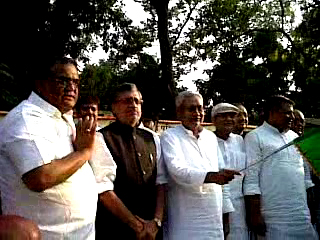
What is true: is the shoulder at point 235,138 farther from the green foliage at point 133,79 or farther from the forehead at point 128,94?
the green foliage at point 133,79

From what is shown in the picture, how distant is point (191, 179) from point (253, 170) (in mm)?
1000

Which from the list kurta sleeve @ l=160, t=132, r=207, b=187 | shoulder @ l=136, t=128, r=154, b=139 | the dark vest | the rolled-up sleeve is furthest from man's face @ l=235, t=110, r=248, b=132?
the rolled-up sleeve

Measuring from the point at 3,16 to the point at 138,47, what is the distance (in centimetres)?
700

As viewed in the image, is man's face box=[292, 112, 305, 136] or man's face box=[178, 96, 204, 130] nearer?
man's face box=[178, 96, 204, 130]

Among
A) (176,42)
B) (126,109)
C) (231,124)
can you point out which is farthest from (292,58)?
(126,109)

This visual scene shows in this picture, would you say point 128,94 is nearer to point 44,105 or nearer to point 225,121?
point 44,105

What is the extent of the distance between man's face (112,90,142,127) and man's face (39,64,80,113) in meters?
0.78

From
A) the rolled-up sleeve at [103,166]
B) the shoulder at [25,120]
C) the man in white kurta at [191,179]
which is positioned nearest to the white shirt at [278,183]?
the man in white kurta at [191,179]

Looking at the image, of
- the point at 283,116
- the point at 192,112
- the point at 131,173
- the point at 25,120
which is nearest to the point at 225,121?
the point at 283,116

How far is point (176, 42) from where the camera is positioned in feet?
73.0

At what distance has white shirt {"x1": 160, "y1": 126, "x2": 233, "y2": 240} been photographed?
389 centimetres

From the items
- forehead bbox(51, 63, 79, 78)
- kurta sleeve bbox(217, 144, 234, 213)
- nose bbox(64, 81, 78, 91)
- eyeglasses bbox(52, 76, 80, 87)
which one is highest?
forehead bbox(51, 63, 79, 78)

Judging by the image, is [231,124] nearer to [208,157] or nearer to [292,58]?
[208,157]

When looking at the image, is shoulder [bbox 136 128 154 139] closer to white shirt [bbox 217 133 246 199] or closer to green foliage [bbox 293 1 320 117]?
white shirt [bbox 217 133 246 199]
